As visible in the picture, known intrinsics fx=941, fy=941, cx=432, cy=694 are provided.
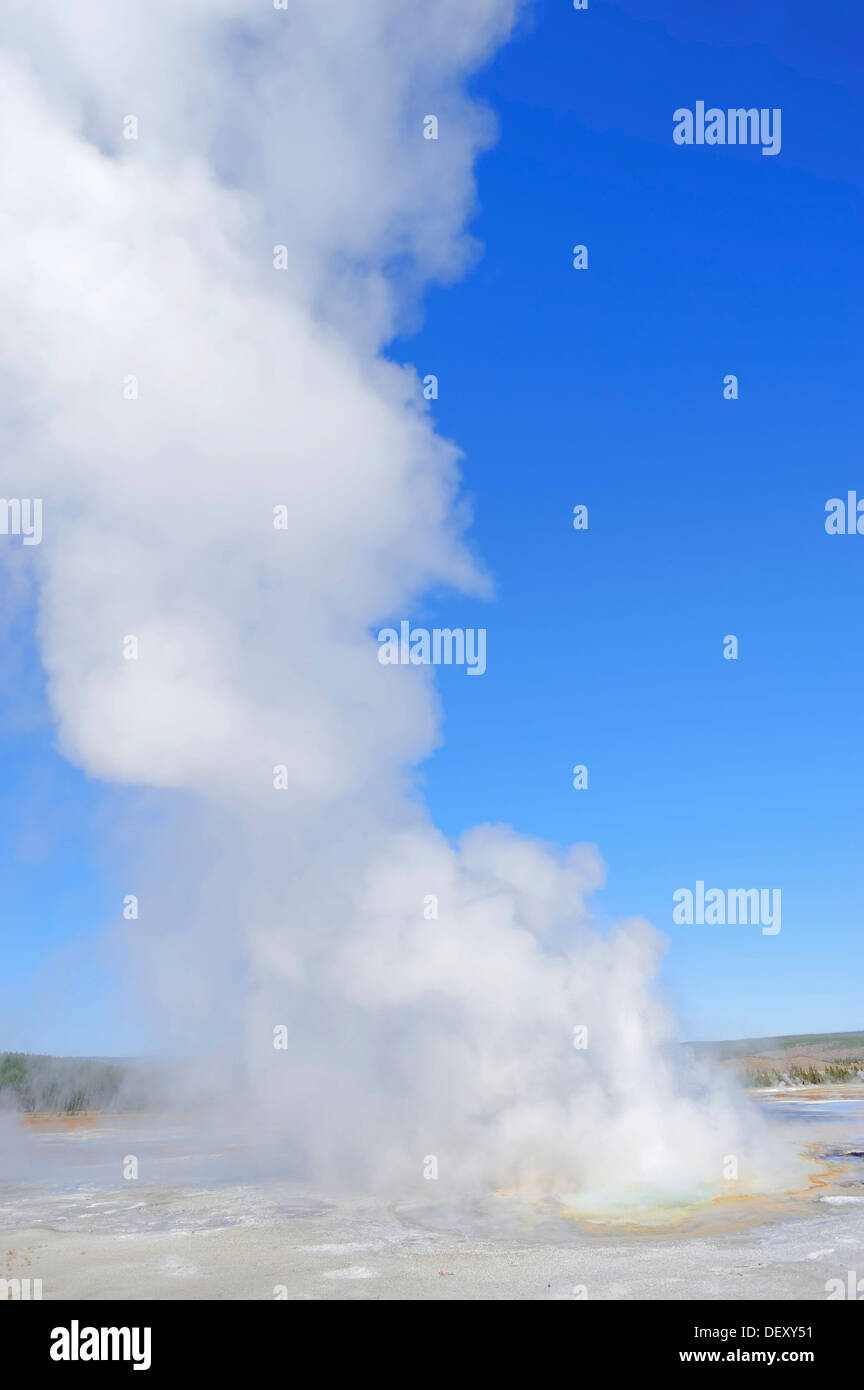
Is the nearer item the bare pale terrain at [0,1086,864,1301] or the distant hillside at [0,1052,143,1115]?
the bare pale terrain at [0,1086,864,1301]

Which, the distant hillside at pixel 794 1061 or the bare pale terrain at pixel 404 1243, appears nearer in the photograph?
the bare pale terrain at pixel 404 1243

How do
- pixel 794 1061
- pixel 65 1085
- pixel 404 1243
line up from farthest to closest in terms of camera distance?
pixel 794 1061 < pixel 65 1085 < pixel 404 1243

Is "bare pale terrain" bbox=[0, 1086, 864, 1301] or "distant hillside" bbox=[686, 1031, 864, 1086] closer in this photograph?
"bare pale terrain" bbox=[0, 1086, 864, 1301]

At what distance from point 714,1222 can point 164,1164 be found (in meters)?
26.9

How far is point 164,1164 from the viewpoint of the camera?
42.8m

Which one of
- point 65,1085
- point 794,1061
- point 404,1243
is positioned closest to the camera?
point 404,1243

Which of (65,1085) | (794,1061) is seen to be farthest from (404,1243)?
(794,1061)

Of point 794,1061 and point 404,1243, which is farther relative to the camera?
point 794,1061

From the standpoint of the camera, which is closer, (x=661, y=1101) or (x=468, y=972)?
(x=661, y=1101)

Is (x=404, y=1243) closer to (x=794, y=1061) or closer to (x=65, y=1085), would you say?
(x=65, y=1085)

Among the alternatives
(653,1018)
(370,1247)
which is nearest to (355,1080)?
(653,1018)

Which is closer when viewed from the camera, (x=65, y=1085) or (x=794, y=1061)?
(x=65, y=1085)

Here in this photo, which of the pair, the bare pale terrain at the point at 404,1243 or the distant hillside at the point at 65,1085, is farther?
the distant hillside at the point at 65,1085
